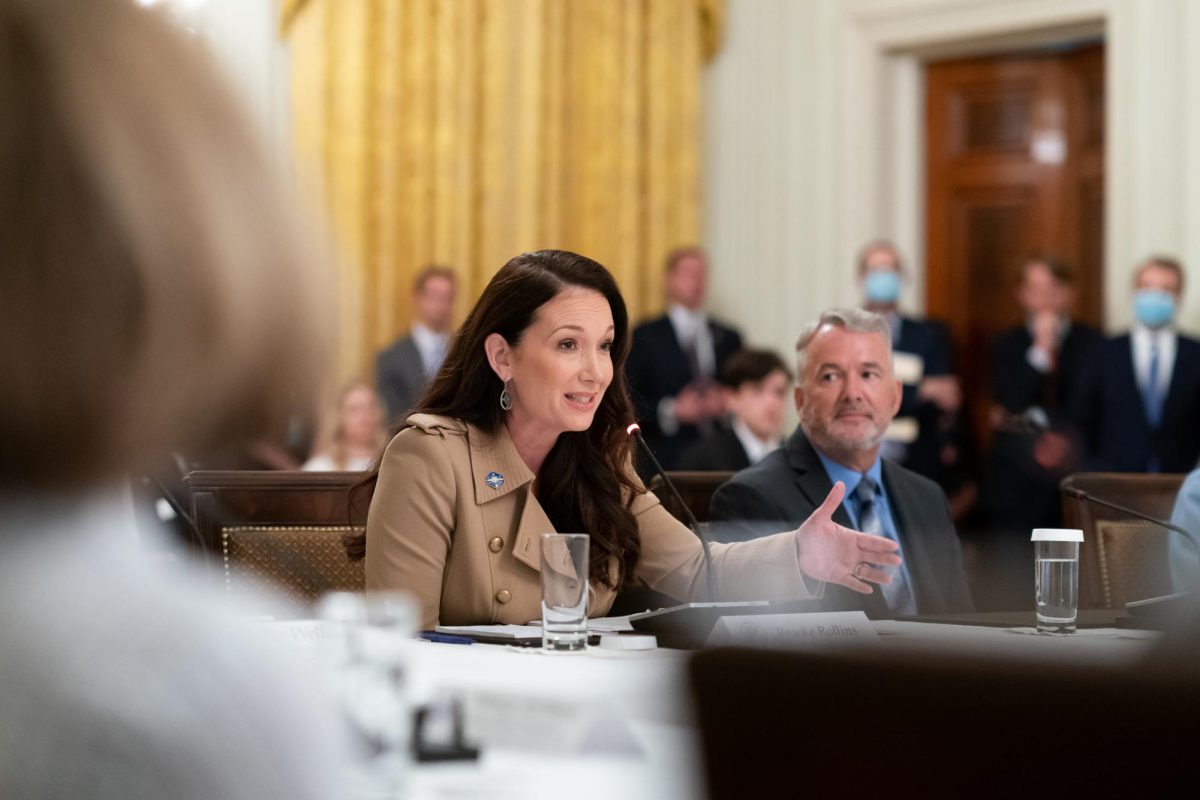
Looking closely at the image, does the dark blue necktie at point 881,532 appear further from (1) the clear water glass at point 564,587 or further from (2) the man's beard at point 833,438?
(1) the clear water glass at point 564,587

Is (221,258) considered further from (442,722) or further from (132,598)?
(442,722)

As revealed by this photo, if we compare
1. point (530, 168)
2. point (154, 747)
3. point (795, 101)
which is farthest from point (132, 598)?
point (795, 101)

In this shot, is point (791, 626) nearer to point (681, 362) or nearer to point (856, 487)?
point (856, 487)

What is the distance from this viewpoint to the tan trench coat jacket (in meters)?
2.87

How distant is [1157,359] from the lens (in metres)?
7.05

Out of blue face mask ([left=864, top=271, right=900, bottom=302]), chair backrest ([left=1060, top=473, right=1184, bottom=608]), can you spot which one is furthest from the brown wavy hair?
blue face mask ([left=864, top=271, right=900, bottom=302])

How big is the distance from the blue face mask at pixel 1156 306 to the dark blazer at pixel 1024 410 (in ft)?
1.12

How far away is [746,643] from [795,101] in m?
8.54

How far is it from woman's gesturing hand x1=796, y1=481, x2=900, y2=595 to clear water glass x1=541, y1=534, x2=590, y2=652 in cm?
60

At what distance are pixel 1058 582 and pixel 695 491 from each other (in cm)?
116

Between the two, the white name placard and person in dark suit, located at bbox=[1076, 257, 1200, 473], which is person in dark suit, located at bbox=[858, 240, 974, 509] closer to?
person in dark suit, located at bbox=[1076, 257, 1200, 473]

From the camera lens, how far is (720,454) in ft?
19.5

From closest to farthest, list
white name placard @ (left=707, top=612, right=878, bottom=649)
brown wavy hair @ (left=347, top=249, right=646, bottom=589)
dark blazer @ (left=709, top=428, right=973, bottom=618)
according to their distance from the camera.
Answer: white name placard @ (left=707, top=612, right=878, bottom=649) → brown wavy hair @ (left=347, top=249, right=646, bottom=589) → dark blazer @ (left=709, top=428, right=973, bottom=618)

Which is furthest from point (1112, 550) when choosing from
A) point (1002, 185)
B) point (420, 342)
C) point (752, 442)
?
point (1002, 185)
